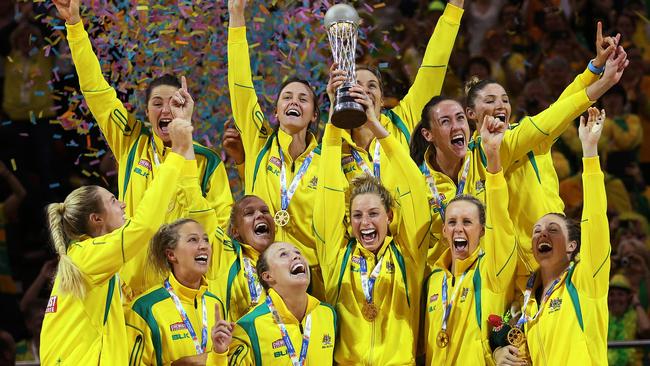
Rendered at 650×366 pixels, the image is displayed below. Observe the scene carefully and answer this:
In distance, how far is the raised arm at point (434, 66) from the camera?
7242 mm

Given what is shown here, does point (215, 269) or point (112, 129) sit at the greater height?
point (112, 129)

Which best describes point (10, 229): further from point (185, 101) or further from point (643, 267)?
point (643, 267)

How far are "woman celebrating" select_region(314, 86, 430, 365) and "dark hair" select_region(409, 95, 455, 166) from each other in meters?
0.50

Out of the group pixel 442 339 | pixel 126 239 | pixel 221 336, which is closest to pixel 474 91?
pixel 442 339

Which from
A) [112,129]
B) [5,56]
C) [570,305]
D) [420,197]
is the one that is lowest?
[570,305]

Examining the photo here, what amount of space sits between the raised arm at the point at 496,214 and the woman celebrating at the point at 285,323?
2.60ft

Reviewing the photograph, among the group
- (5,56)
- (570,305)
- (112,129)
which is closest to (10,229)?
(5,56)

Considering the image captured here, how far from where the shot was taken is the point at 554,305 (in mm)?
6016

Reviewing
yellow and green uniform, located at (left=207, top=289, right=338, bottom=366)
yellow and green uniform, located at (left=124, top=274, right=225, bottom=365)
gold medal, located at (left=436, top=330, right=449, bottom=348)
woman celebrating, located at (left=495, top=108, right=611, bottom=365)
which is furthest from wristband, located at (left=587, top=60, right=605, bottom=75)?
yellow and green uniform, located at (left=124, top=274, right=225, bottom=365)

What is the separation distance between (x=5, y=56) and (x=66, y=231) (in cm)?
435

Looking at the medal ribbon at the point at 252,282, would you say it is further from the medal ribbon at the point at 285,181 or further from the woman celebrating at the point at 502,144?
the woman celebrating at the point at 502,144

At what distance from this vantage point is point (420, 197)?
6.54 metres

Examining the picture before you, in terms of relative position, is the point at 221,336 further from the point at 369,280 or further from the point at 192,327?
the point at 369,280

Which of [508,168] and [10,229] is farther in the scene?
[10,229]
